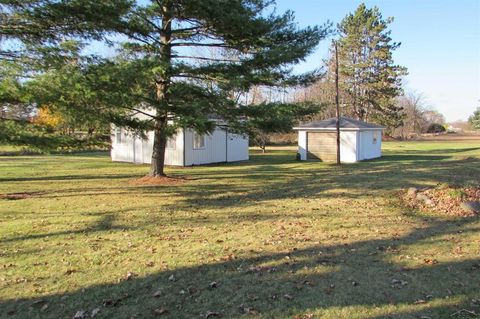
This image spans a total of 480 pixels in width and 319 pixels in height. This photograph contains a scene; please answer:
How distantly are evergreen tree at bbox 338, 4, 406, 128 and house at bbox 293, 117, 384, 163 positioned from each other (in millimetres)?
26890

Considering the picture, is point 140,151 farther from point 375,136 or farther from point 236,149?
point 375,136

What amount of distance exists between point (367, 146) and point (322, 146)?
307cm

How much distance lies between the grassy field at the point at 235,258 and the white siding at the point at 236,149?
1403cm

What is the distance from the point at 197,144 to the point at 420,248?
703 inches

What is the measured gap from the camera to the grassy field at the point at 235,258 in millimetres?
4422

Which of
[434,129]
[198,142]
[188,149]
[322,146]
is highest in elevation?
[434,129]

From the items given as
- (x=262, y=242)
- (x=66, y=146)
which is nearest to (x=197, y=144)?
(x=66, y=146)

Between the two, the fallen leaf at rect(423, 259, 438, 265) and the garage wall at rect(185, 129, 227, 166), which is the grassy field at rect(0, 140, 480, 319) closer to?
the fallen leaf at rect(423, 259, 438, 265)

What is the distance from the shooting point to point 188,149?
22797 millimetres

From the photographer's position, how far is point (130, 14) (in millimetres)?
13289

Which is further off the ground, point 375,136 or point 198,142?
point 375,136

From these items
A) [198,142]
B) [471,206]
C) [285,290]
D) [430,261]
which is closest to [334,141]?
[198,142]

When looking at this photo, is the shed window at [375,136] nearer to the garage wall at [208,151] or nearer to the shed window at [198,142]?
the garage wall at [208,151]

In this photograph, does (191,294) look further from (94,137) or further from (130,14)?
(130,14)
